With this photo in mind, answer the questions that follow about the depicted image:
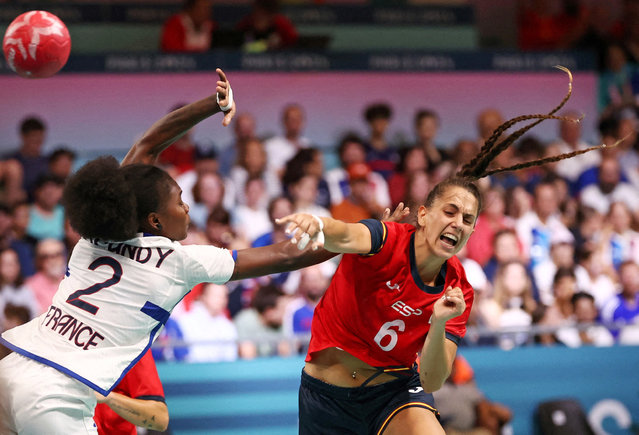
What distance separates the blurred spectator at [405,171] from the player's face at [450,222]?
4.30 metres

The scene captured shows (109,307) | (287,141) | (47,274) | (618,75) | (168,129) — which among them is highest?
(618,75)

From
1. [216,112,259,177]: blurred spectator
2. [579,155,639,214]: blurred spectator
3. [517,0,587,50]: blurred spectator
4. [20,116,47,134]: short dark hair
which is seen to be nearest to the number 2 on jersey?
[216,112,259,177]: blurred spectator

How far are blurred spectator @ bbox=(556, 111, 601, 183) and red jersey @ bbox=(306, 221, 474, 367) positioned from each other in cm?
546

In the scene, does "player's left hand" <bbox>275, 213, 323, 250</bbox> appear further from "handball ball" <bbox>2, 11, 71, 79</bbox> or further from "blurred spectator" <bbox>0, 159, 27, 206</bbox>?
"blurred spectator" <bbox>0, 159, 27, 206</bbox>

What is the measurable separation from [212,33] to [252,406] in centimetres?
425

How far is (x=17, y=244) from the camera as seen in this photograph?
7375 millimetres

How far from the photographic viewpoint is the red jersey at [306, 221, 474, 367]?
4066 millimetres

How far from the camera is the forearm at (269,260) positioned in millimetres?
3660

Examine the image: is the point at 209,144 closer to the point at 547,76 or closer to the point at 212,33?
the point at 212,33

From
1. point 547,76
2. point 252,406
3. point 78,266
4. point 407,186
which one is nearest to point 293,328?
point 252,406

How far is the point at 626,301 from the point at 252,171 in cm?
355

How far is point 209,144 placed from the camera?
8461mm

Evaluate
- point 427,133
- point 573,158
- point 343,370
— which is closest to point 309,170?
point 427,133

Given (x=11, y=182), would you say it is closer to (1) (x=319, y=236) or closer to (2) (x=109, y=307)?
(2) (x=109, y=307)
